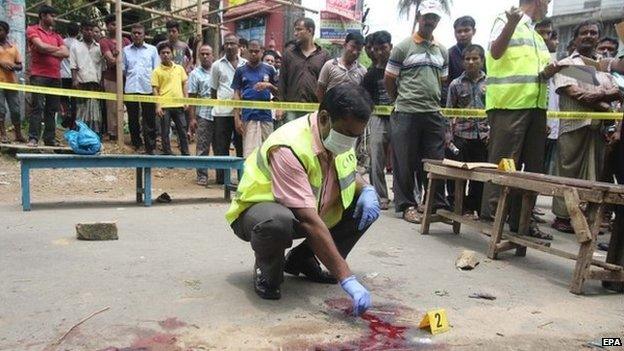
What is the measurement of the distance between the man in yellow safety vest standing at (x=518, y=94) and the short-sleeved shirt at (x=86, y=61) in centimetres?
579

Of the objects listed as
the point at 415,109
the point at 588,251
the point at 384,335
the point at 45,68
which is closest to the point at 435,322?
the point at 384,335

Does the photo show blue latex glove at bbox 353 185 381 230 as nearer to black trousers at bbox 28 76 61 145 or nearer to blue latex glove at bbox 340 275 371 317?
blue latex glove at bbox 340 275 371 317

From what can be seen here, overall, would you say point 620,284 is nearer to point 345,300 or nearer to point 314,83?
point 345,300

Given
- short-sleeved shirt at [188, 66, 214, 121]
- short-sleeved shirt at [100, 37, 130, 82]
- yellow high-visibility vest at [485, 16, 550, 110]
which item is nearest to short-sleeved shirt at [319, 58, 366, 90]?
yellow high-visibility vest at [485, 16, 550, 110]

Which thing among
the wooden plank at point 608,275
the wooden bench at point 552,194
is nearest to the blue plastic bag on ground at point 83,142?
the wooden bench at point 552,194

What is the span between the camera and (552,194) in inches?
129

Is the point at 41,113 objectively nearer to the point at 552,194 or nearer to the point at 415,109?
the point at 415,109

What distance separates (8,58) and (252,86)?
312cm

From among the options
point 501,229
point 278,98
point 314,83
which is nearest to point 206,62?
point 278,98

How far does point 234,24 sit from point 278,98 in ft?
52.5

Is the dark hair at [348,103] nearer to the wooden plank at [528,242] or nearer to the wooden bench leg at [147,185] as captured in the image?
the wooden plank at [528,242]

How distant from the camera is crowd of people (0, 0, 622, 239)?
4348mm

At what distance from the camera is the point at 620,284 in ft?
10.7

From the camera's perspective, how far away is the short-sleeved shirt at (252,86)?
21.2 feet
